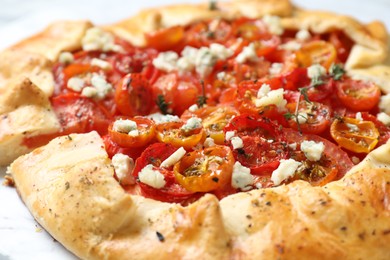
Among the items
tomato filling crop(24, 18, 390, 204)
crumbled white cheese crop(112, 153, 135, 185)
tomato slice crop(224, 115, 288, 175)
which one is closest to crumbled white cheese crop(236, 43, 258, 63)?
tomato filling crop(24, 18, 390, 204)

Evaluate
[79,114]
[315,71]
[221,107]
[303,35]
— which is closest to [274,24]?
[303,35]

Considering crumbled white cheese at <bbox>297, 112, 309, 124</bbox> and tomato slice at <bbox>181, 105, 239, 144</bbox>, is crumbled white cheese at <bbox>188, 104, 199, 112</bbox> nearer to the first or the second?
tomato slice at <bbox>181, 105, 239, 144</bbox>

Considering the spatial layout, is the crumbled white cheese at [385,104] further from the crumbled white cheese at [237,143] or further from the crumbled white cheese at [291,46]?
the crumbled white cheese at [237,143]

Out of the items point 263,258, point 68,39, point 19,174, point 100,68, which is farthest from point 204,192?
point 68,39

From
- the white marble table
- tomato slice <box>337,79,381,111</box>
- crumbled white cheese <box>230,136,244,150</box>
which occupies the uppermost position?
crumbled white cheese <box>230,136,244,150</box>

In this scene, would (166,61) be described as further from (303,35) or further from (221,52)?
(303,35)

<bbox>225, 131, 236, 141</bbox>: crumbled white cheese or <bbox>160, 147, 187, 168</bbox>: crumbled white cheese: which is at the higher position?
<bbox>160, 147, 187, 168</bbox>: crumbled white cheese

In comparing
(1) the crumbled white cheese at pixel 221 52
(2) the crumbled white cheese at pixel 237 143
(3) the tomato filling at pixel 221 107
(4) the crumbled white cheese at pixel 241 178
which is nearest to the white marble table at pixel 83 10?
(3) the tomato filling at pixel 221 107
